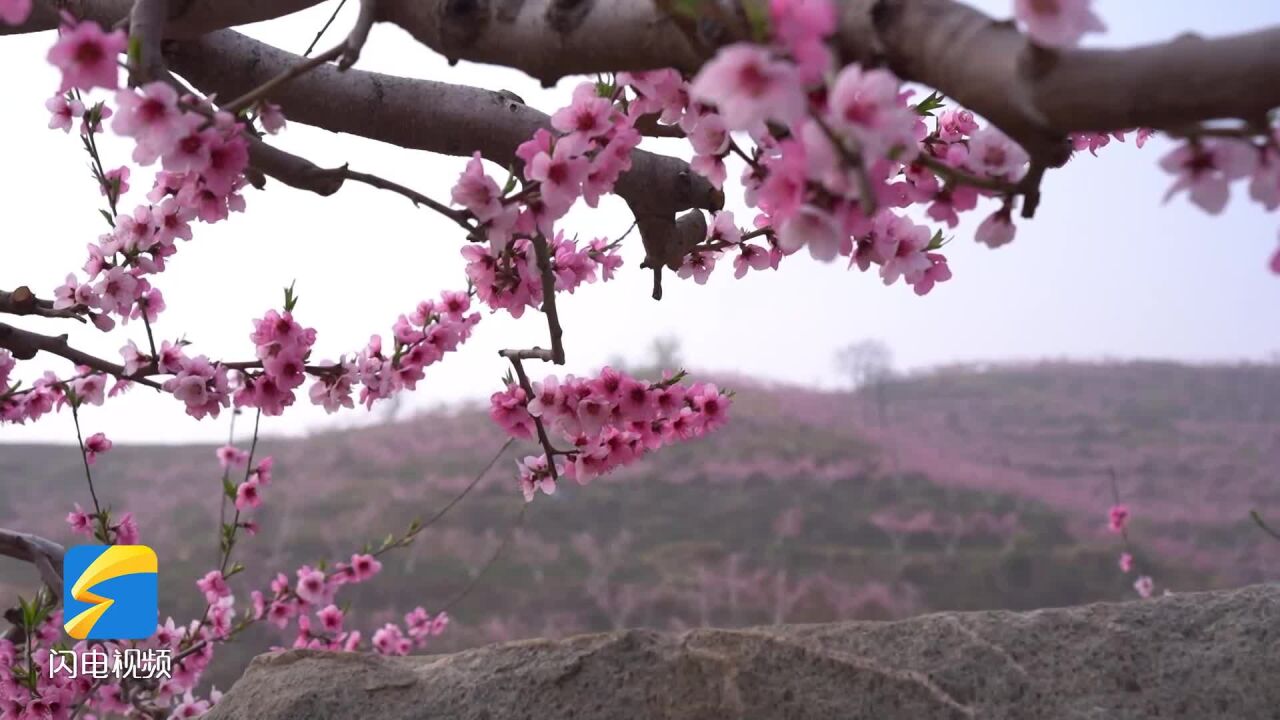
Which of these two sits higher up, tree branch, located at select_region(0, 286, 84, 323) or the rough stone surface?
tree branch, located at select_region(0, 286, 84, 323)

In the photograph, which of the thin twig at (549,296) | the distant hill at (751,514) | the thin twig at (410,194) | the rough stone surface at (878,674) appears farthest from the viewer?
the distant hill at (751,514)

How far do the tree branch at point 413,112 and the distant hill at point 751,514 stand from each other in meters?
5.43

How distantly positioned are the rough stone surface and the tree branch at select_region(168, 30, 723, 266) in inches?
33.2

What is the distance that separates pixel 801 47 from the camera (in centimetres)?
77

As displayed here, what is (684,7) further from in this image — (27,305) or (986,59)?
(27,305)

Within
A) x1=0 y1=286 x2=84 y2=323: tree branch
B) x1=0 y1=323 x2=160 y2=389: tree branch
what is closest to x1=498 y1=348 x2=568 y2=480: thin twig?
x1=0 y1=323 x2=160 y2=389: tree branch

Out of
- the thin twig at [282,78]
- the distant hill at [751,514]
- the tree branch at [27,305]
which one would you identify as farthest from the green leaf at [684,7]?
the distant hill at [751,514]

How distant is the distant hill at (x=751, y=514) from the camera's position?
303 inches

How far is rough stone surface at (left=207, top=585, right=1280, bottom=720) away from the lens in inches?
66.0

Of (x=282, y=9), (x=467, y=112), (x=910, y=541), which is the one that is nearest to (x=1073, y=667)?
(x=467, y=112)

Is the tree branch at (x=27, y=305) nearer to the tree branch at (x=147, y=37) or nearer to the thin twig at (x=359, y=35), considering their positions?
the tree branch at (x=147, y=37)

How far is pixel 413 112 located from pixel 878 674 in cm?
138

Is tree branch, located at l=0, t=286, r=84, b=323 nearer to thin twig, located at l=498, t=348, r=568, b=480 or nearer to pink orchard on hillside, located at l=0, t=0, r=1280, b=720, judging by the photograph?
pink orchard on hillside, located at l=0, t=0, r=1280, b=720

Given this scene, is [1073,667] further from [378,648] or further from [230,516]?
[230,516]
